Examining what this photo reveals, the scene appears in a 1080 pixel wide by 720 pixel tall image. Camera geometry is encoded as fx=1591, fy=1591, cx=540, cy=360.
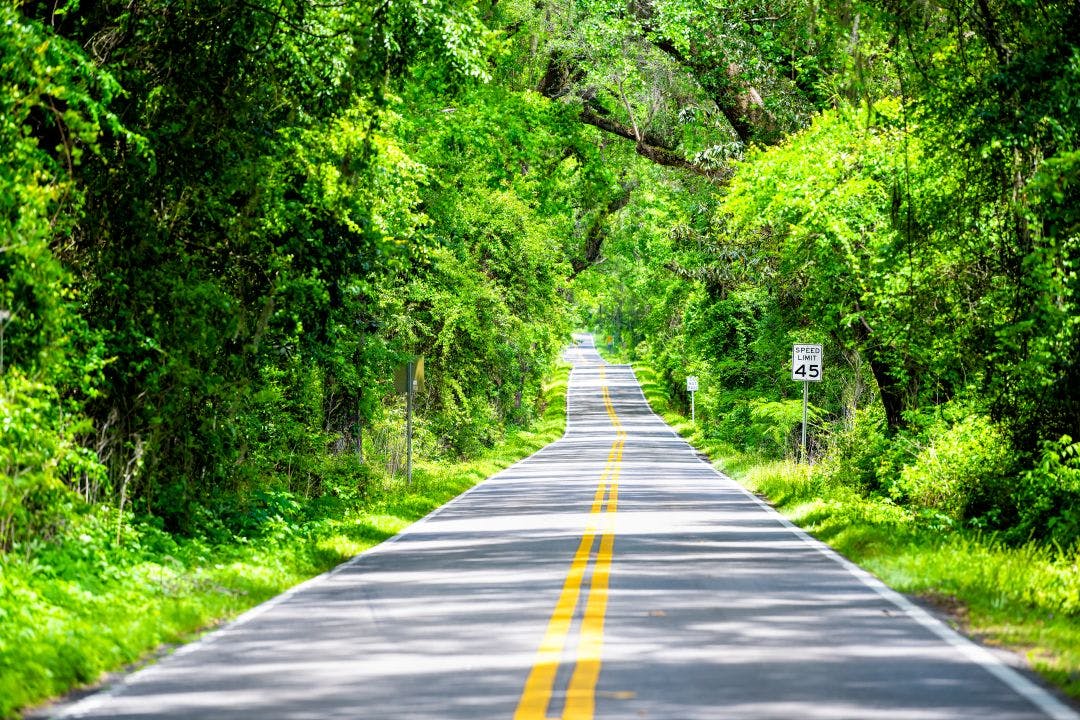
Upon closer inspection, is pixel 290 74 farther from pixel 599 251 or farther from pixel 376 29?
pixel 599 251

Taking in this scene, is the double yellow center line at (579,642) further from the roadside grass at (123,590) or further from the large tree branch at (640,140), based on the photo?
the large tree branch at (640,140)

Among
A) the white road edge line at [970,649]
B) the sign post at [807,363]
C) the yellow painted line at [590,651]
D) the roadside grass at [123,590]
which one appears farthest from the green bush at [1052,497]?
the sign post at [807,363]

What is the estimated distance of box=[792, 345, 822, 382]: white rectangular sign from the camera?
1351 inches

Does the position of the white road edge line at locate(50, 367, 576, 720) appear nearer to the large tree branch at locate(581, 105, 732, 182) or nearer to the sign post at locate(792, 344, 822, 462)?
the sign post at locate(792, 344, 822, 462)

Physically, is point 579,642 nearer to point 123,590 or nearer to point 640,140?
point 123,590

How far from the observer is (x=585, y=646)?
10805 millimetres

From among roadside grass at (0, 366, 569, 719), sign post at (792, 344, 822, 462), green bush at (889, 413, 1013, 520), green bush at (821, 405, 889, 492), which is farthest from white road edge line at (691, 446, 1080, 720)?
sign post at (792, 344, 822, 462)

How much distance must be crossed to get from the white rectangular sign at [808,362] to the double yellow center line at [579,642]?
1372cm

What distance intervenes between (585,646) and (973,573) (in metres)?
5.22

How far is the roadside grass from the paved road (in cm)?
34

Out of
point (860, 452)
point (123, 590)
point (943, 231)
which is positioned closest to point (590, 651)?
point (123, 590)

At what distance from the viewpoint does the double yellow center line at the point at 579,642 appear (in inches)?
338

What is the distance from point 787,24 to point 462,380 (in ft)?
62.4

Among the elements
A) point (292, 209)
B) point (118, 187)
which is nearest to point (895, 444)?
point (292, 209)
